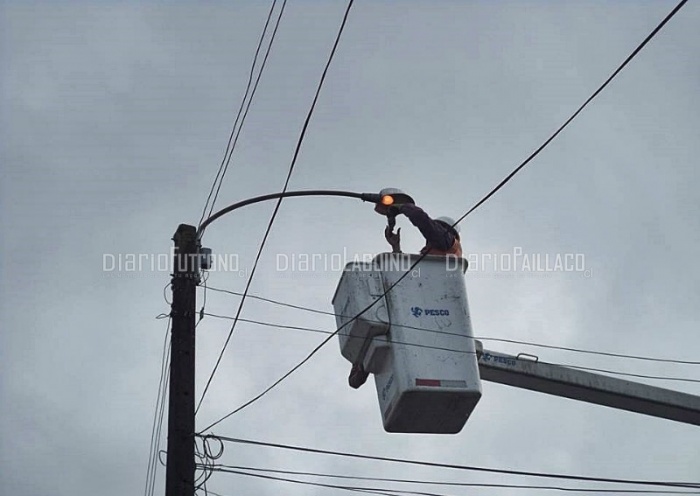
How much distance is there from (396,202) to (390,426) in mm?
1851

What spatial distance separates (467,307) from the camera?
9.08 metres

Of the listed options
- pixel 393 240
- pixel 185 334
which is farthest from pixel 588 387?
pixel 185 334

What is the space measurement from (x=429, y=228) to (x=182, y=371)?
2358 millimetres

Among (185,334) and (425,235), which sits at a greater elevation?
(425,235)

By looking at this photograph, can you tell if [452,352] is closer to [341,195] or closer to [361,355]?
[361,355]

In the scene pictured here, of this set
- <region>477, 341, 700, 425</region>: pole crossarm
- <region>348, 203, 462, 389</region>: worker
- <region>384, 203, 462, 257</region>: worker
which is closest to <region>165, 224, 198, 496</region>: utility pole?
<region>348, 203, 462, 389</region>: worker

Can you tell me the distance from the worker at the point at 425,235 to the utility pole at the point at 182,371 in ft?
4.75

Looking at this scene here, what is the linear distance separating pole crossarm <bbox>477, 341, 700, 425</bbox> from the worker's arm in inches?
106

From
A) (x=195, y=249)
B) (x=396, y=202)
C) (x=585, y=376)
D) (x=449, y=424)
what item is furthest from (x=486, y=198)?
(x=585, y=376)

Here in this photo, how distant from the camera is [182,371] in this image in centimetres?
866

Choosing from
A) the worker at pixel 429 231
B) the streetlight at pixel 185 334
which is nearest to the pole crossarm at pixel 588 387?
the worker at pixel 429 231

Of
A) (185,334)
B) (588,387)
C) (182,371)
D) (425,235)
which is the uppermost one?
(588,387)

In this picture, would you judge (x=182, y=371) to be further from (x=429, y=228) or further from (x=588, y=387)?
(x=588, y=387)

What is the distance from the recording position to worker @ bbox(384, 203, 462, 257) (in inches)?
358
